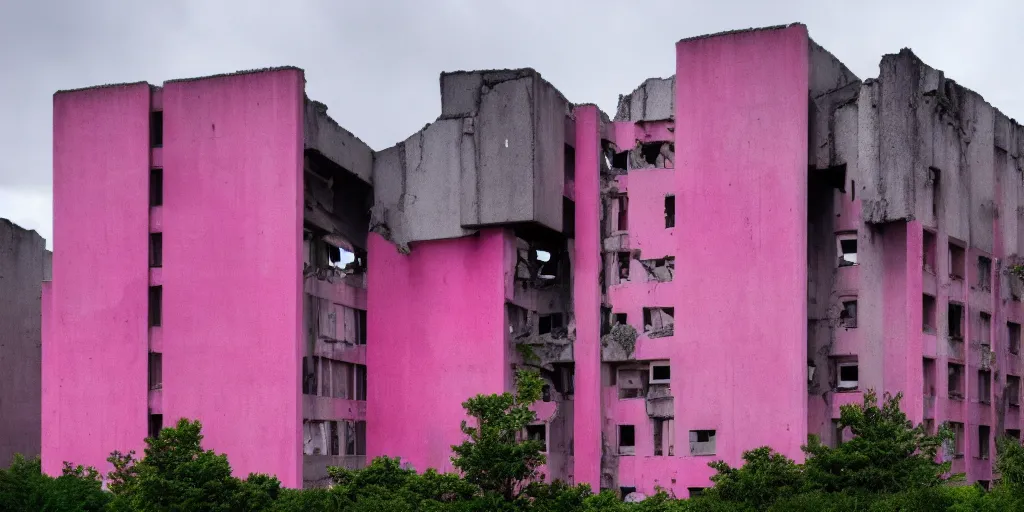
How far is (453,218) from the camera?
→ 31.8 meters

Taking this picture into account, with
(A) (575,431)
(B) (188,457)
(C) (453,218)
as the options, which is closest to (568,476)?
(A) (575,431)

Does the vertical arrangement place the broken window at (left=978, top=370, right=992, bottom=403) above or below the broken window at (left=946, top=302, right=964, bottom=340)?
below

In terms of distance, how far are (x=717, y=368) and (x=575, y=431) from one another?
3498 millimetres

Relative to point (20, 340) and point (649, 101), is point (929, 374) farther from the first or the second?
point (20, 340)

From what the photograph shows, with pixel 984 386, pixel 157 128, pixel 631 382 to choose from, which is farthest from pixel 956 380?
pixel 157 128

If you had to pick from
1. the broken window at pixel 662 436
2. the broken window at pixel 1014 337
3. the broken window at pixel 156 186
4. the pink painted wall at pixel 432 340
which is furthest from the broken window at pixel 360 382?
the broken window at pixel 1014 337

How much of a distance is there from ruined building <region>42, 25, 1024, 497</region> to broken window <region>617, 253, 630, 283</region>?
0.21ft

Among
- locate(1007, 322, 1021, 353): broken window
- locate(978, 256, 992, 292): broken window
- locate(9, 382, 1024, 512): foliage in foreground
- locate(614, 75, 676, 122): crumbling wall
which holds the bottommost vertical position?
locate(9, 382, 1024, 512): foliage in foreground

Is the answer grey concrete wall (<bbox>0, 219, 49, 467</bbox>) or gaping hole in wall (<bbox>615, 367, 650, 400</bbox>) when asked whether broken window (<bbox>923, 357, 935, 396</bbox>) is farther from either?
grey concrete wall (<bbox>0, 219, 49, 467</bbox>)

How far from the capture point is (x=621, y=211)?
32281 mm

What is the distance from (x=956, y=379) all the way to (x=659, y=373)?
612 centimetres

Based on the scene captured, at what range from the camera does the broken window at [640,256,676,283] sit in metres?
31.1

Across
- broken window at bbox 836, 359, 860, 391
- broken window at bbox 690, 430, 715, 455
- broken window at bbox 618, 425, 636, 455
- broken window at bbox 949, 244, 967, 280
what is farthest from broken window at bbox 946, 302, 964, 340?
broken window at bbox 618, 425, 636, 455

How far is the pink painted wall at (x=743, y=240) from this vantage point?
29.2 metres
